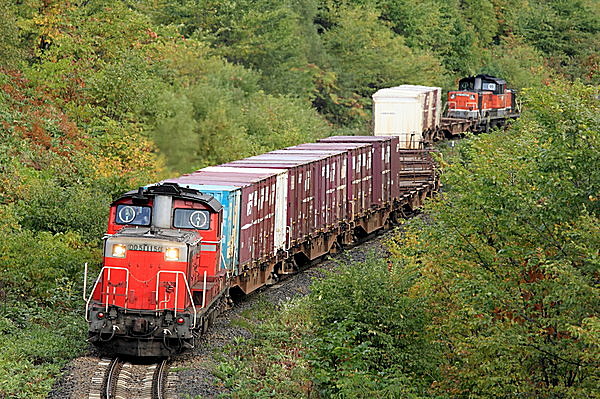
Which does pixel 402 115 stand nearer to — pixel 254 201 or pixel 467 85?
pixel 467 85

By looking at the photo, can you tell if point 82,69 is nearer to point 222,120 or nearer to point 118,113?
point 118,113

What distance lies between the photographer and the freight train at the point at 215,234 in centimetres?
1706

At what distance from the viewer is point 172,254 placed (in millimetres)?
17047

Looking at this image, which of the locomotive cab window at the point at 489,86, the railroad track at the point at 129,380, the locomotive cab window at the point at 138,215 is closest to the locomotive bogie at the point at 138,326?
the railroad track at the point at 129,380

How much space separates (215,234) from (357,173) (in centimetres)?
1266

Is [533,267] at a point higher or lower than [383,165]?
lower

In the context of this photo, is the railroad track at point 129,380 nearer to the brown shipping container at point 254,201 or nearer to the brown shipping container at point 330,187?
the brown shipping container at point 254,201

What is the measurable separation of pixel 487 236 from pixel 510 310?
1.83m

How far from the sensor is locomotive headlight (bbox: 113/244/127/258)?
56.4 ft

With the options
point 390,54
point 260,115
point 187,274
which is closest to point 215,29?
point 260,115

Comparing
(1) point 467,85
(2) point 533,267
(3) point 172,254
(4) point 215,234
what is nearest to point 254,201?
(4) point 215,234

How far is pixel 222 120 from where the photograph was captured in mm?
37219

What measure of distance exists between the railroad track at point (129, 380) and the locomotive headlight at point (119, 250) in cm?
194

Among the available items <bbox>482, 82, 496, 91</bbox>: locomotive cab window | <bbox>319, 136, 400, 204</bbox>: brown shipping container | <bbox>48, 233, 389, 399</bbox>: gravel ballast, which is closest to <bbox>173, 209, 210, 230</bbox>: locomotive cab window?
<bbox>48, 233, 389, 399</bbox>: gravel ballast
